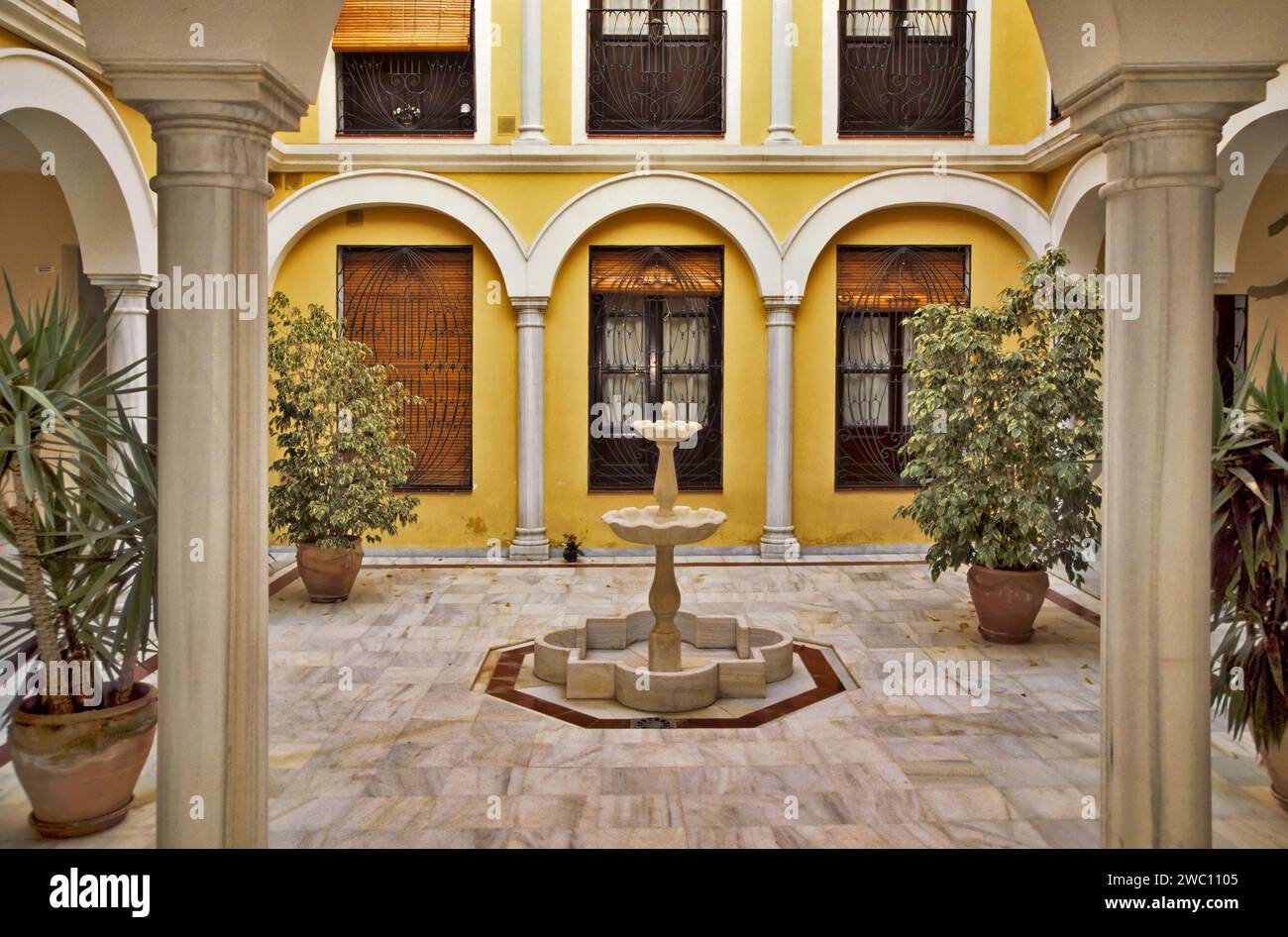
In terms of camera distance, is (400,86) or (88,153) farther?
(400,86)

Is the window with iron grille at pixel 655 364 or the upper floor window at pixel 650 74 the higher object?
the upper floor window at pixel 650 74

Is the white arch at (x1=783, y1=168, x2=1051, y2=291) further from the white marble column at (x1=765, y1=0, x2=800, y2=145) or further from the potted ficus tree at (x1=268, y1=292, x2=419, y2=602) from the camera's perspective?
the potted ficus tree at (x1=268, y1=292, x2=419, y2=602)

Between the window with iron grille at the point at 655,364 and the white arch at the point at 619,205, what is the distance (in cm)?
54

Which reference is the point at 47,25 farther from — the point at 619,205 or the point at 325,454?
the point at 619,205

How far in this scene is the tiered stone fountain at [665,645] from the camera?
574 centimetres

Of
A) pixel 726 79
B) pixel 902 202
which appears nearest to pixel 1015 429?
pixel 902 202

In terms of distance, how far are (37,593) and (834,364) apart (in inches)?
320

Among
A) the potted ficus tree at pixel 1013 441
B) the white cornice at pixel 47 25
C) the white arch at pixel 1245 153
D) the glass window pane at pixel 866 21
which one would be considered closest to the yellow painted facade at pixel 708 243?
the glass window pane at pixel 866 21

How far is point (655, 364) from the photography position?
10.5 meters

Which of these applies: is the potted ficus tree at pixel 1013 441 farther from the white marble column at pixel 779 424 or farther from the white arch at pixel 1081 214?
the white marble column at pixel 779 424

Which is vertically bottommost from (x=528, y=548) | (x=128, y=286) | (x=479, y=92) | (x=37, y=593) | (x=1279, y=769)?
(x=1279, y=769)

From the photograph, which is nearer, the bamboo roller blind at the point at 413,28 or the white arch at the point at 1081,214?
the white arch at the point at 1081,214
